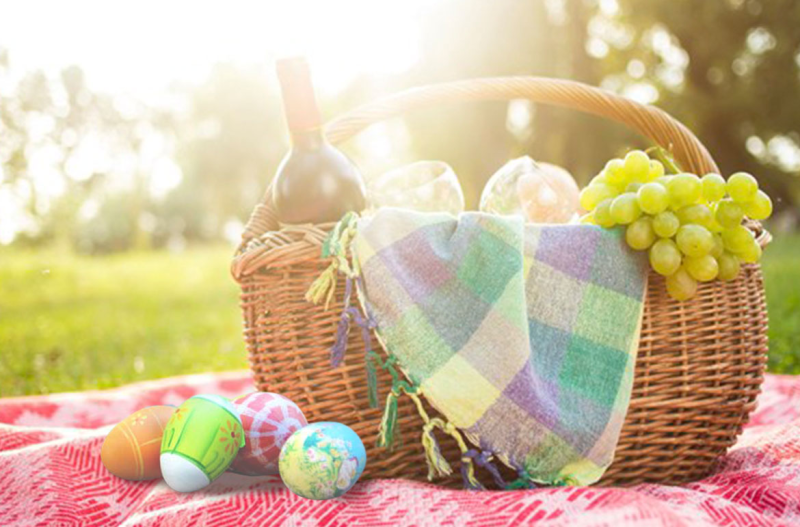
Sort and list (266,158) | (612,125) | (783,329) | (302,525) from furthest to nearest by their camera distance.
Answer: (266,158)
(612,125)
(783,329)
(302,525)

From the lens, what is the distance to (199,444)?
1.45 meters

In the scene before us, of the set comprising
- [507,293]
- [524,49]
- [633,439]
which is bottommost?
[633,439]

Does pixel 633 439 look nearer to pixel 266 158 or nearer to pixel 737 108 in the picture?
pixel 737 108

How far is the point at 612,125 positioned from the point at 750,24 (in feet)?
8.57

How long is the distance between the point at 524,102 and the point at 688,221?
10.4 meters

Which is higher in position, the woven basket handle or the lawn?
the woven basket handle

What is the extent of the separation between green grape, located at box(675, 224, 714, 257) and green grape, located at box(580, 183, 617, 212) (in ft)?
0.59

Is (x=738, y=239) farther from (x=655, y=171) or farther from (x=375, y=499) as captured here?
(x=375, y=499)

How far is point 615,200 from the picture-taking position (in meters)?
1.48

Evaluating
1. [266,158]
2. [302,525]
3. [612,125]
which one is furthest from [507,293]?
[266,158]

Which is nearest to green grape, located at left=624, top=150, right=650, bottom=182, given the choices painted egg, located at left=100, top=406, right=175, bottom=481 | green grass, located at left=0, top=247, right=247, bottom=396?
painted egg, located at left=100, top=406, right=175, bottom=481

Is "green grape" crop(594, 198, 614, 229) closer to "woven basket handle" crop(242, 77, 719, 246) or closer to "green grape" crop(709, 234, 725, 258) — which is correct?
"green grape" crop(709, 234, 725, 258)

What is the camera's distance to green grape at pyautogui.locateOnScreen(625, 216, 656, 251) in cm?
145

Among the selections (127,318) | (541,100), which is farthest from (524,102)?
(541,100)
